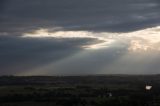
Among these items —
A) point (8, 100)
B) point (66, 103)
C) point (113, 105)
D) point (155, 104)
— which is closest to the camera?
point (113, 105)

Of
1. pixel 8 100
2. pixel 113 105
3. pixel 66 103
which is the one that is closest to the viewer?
pixel 113 105

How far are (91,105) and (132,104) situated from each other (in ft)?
52.2

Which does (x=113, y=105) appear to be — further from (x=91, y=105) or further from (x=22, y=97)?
(x=22, y=97)

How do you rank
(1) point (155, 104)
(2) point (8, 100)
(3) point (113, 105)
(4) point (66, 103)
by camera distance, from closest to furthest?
(3) point (113, 105) < (1) point (155, 104) < (4) point (66, 103) < (2) point (8, 100)

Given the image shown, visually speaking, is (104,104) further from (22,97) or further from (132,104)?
(22,97)

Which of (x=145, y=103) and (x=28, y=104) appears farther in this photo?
(x=28, y=104)

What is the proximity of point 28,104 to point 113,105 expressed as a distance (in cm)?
4255

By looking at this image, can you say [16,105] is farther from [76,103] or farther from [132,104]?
[132,104]

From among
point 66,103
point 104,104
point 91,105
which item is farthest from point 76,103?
point 104,104

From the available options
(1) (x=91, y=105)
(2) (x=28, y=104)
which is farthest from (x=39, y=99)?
(1) (x=91, y=105)

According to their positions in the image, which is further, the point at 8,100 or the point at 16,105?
the point at 8,100

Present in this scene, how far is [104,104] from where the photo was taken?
114875 mm

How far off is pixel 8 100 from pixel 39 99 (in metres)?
12.2

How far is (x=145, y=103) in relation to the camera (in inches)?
4764
